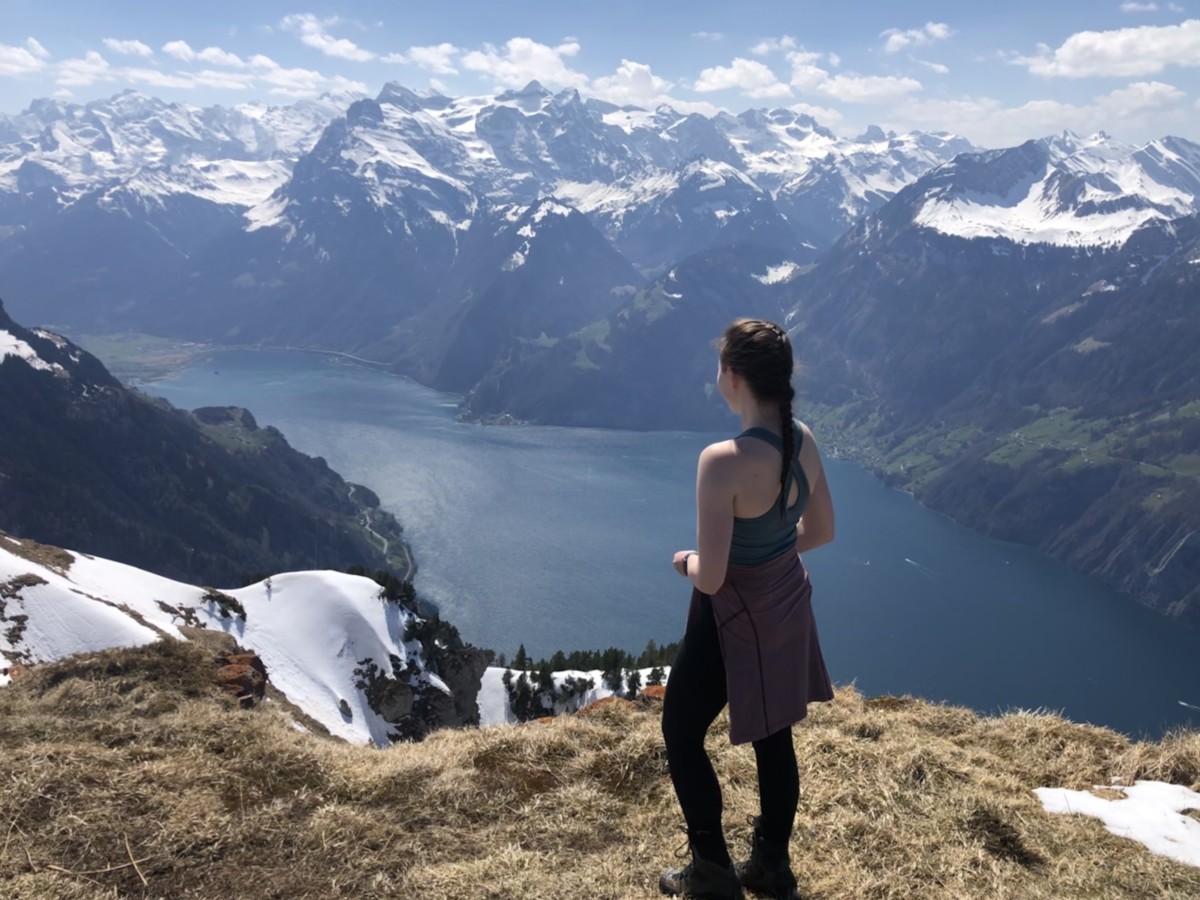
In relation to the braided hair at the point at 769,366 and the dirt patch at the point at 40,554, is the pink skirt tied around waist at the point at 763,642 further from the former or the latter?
the dirt patch at the point at 40,554

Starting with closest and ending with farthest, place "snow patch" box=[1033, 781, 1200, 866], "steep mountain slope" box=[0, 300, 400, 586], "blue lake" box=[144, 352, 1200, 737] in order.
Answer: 1. "snow patch" box=[1033, 781, 1200, 866]
2. "blue lake" box=[144, 352, 1200, 737]
3. "steep mountain slope" box=[0, 300, 400, 586]

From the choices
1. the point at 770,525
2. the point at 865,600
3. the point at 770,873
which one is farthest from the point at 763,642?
the point at 865,600

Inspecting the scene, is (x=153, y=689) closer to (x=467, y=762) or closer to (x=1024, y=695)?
(x=467, y=762)

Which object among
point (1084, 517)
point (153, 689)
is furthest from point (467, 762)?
point (1084, 517)

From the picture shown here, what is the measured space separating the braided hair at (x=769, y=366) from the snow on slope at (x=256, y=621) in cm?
3509

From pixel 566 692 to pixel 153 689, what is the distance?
4656 cm

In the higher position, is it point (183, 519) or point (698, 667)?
point (698, 667)

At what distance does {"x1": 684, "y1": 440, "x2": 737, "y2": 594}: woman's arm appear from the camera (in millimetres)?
4922

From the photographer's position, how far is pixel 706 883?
5484 mm

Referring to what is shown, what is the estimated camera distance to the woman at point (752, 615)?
502 cm

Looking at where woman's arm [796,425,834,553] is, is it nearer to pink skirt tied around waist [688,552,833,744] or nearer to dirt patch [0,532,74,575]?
pink skirt tied around waist [688,552,833,744]

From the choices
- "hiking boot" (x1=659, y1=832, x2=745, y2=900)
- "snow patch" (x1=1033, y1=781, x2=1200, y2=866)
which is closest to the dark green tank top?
"hiking boot" (x1=659, y1=832, x2=745, y2=900)

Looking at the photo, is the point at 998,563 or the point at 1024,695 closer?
the point at 1024,695

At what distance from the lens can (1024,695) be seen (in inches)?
4168
